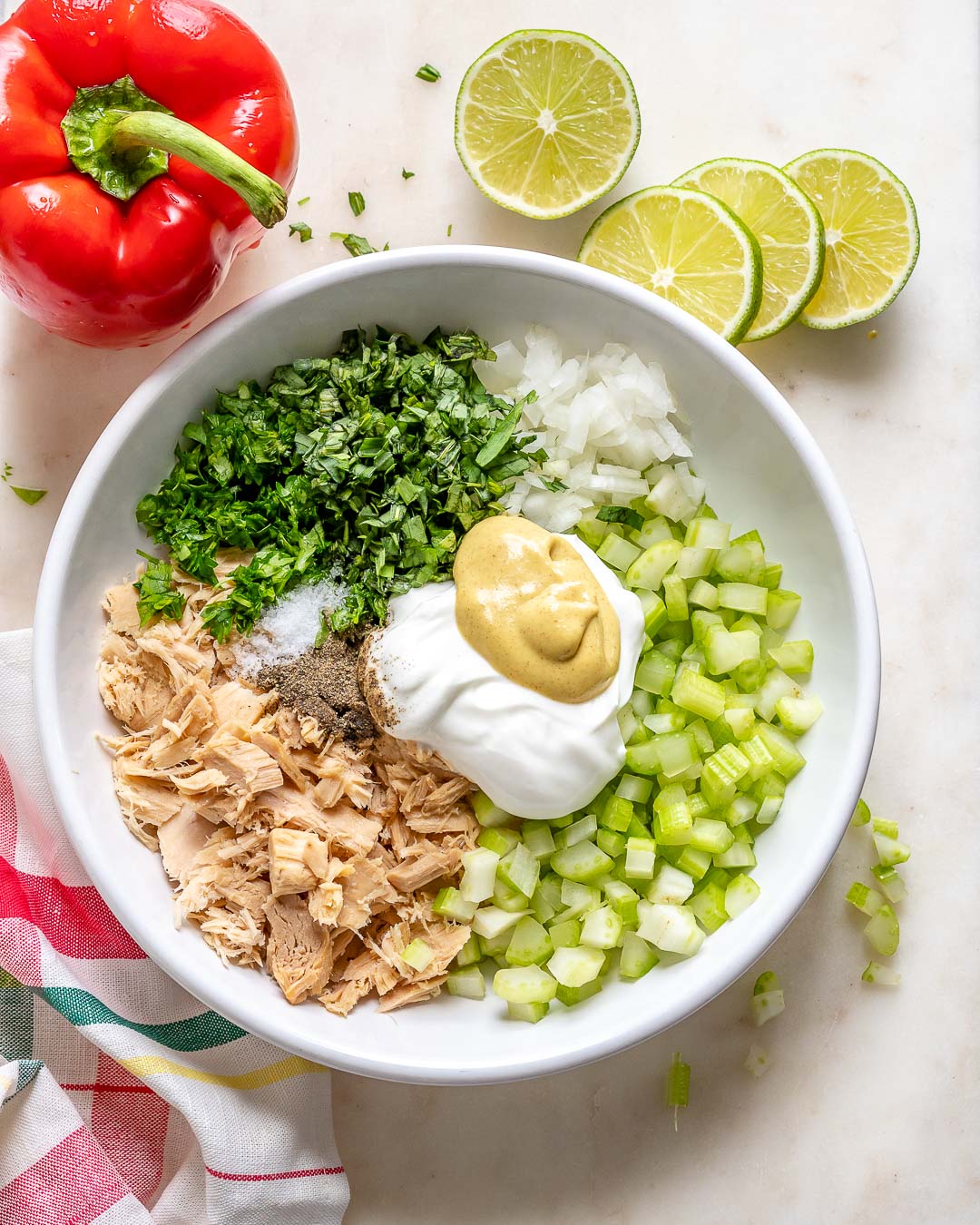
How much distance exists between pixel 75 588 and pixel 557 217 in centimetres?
132

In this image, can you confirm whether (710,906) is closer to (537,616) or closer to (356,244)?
(537,616)

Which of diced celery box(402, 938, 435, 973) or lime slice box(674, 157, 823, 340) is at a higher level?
lime slice box(674, 157, 823, 340)

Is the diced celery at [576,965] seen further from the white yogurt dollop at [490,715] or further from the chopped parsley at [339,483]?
the chopped parsley at [339,483]

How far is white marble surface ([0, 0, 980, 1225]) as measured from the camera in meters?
2.42

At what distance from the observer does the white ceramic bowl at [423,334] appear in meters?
2.02

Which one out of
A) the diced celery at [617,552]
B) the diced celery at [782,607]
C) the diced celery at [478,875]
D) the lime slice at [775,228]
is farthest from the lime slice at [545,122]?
the diced celery at [478,875]

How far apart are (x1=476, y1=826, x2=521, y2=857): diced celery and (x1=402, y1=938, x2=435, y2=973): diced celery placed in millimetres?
237

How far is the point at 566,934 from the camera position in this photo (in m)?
2.21

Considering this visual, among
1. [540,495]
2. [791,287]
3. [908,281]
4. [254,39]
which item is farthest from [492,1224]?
[254,39]

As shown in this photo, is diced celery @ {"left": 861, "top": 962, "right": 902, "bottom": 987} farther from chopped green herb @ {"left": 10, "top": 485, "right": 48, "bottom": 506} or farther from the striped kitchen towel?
chopped green herb @ {"left": 10, "top": 485, "right": 48, "bottom": 506}

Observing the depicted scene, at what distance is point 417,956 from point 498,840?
0.92 ft

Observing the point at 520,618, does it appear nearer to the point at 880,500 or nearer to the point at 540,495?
the point at 540,495

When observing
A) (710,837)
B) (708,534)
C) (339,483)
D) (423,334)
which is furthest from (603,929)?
(423,334)

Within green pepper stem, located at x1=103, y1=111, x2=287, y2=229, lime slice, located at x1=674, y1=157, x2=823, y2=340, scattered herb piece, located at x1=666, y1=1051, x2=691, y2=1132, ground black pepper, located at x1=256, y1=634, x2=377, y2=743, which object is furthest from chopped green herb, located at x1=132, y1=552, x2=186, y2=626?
scattered herb piece, located at x1=666, y1=1051, x2=691, y2=1132
